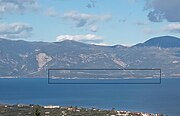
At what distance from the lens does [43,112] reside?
122438mm

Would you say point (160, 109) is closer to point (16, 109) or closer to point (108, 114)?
point (108, 114)

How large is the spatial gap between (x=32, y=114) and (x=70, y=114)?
10296mm

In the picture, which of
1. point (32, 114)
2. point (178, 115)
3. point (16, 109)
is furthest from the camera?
point (178, 115)

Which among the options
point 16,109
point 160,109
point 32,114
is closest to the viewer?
point 32,114

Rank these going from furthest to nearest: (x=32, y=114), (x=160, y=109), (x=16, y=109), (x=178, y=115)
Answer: (x=160, y=109)
(x=178, y=115)
(x=16, y=109)
(x=32, y=114)

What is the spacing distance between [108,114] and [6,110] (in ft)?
95.8

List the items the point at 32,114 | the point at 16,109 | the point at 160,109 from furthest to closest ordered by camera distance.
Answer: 1. the point at 160,109
2. the point at 16,109
3. the point at 32,114

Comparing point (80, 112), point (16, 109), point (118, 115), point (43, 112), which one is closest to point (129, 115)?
point (118, 115)

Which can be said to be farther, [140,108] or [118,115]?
[140,108]

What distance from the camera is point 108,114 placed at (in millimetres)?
123312

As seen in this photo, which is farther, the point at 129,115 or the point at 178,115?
the point at 178,115

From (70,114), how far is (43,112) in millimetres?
7945

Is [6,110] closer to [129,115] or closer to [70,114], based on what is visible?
[70,114]

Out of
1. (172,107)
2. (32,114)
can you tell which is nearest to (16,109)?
(32,114)
